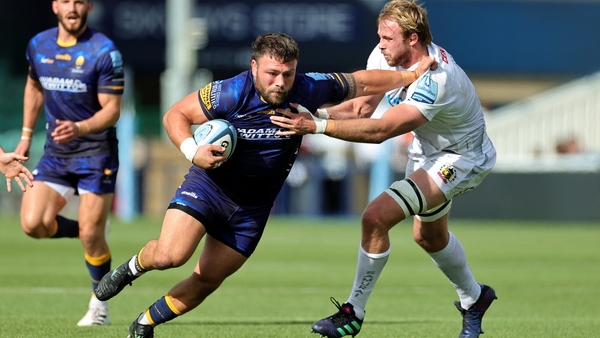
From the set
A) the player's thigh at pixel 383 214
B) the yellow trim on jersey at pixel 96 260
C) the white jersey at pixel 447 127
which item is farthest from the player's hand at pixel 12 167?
the white jersey at pixel 447 127

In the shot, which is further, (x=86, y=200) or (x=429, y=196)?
(x=86, y=200)

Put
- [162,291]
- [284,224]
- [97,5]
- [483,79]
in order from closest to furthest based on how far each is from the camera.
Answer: [162,291]
[284,224]
[97,5]
[483,79]

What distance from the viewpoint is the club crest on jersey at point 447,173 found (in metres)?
7.32

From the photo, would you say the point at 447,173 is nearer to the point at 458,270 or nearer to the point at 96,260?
the point at 458,270

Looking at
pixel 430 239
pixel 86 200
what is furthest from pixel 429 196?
pixel 86 200

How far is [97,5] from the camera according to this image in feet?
98.5

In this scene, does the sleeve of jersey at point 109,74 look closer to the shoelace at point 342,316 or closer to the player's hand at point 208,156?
the player's hand at point 208,156

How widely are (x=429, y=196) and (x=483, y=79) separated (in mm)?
30020

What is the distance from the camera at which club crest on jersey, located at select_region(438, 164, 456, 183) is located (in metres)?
7.32

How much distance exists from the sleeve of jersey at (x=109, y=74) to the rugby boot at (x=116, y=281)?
2.15 m

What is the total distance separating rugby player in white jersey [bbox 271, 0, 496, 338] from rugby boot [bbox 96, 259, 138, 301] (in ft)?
4.32

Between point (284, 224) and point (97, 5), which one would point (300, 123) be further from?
point (97, 5)

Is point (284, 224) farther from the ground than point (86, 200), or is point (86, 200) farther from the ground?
point (86, 200)

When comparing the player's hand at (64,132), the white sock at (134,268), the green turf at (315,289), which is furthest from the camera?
the green turf at (315,289)
